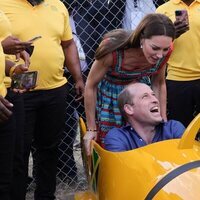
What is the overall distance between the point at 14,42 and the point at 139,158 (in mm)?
1061

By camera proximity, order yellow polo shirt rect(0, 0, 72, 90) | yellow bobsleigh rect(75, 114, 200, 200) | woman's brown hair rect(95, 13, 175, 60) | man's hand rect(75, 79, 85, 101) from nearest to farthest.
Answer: yellow bobsleigh rect(75, 114, 200, 200) < woman's brown hair rect(95, 13, 175, 60) < yellow polo shirt rect(0, 0, 72, 90) < man's hand rect(75, 79, 85, 101)

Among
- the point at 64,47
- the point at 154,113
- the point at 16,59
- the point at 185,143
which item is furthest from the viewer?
the point at 64,47

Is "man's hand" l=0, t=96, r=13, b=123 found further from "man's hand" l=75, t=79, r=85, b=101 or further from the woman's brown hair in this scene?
"man's hand" l=75, t=79, r=85, b=101

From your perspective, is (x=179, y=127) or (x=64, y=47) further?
(x=64, y=47)

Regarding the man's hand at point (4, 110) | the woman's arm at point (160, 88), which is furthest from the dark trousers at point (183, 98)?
the man's hand at point (4, 110)

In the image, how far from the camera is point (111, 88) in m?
3.59

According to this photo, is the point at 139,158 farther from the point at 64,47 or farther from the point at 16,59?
the point at 64,47

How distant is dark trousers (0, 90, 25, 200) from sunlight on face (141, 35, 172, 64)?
0.83 meters

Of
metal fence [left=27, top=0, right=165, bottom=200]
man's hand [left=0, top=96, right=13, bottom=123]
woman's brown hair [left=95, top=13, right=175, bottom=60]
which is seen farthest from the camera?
metal fence [left=27, top=0, right=165, bottom=200]

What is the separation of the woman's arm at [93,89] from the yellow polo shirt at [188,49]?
1.02m

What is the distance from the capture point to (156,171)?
2529 mm

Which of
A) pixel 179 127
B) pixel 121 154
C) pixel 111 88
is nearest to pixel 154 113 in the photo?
pixel 179 127

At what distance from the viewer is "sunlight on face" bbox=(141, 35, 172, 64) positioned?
317cm

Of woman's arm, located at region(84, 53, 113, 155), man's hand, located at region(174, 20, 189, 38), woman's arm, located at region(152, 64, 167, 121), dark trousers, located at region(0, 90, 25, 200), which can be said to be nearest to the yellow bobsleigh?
woman's arm, located at region(84, 53, 113, 155)
